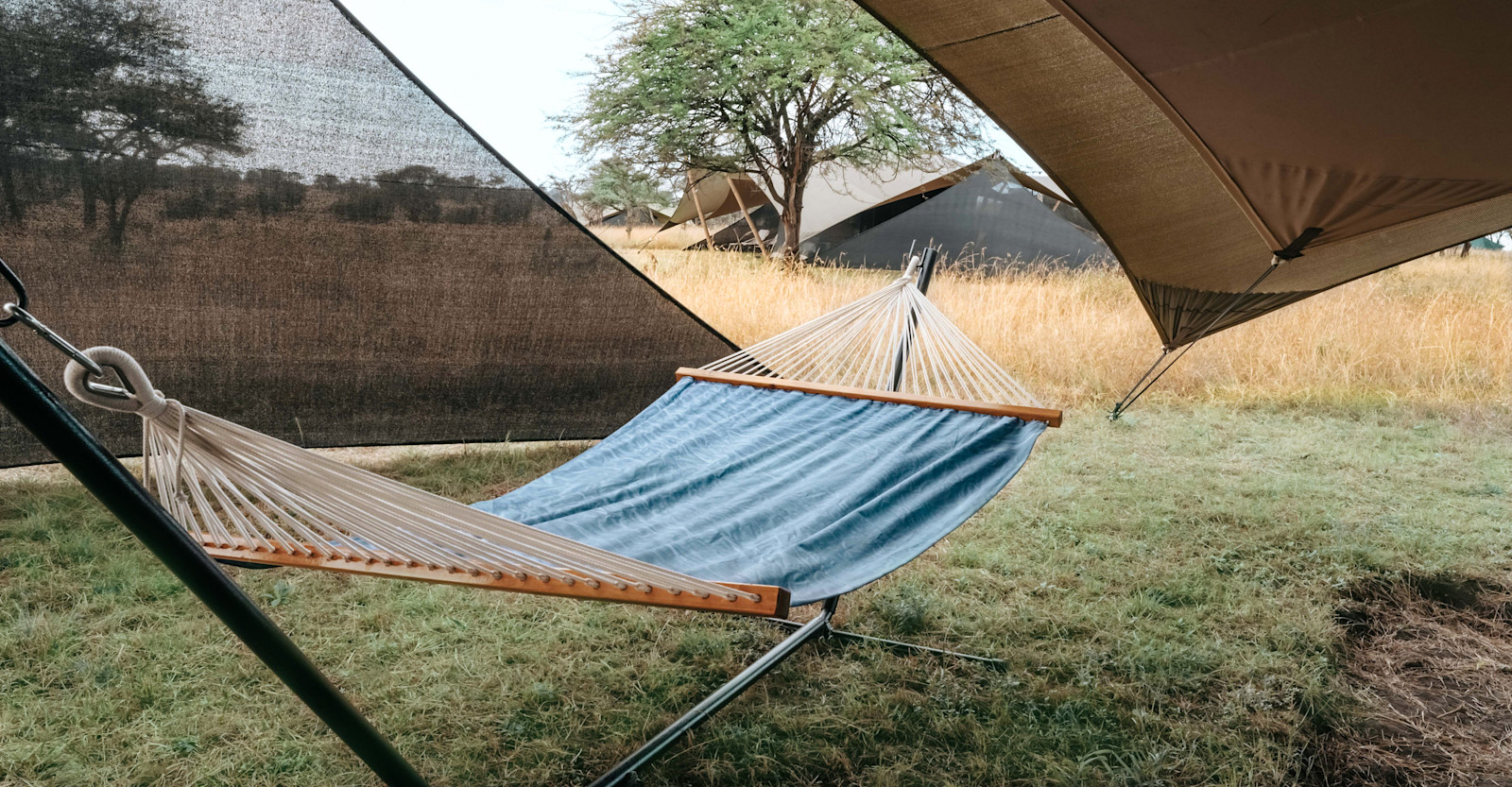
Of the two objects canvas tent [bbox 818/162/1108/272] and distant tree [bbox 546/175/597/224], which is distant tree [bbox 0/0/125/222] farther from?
distant tree [bbox 546/175/597/224]

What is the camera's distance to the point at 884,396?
7.17 feet

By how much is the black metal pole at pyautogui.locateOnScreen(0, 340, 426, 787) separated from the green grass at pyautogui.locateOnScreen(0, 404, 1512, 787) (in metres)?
0.64

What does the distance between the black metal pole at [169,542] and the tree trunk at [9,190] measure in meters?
1.87

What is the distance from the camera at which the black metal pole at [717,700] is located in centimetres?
141

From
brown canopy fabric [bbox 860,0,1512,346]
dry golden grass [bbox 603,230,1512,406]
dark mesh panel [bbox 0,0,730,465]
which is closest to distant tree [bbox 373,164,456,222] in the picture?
dark mesh panel [bbox 0,0,730,465]

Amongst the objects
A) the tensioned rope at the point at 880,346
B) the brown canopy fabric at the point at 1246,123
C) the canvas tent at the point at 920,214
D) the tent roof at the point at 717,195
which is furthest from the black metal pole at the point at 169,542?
the tent roof at the point at 717,195

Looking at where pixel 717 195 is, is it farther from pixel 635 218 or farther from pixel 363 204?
pixel 363 204

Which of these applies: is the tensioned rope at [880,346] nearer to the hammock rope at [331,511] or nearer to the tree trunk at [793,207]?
the hammock rope at [331,511]

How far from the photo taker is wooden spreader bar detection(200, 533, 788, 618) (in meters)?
1.11

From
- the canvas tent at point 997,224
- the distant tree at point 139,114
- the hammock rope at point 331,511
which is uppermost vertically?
the canvas tent at point 997,224

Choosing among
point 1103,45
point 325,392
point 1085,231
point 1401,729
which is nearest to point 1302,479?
point 1401,729

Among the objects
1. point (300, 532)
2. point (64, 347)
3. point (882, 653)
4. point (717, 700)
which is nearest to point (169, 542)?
point (64, 347)

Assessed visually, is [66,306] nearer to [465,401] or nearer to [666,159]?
[465,401]

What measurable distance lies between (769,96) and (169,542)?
7943 mm
